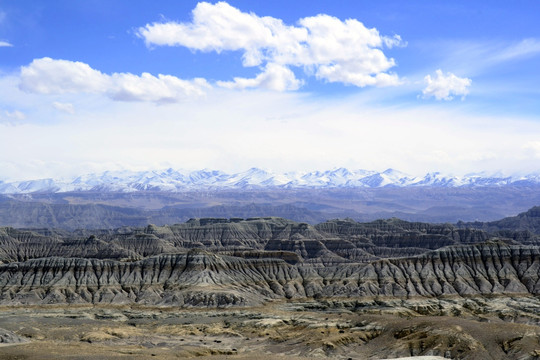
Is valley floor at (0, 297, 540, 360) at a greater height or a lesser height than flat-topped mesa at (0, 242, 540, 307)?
lesser

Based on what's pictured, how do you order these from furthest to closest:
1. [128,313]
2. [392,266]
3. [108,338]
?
[392,266]
[128,313]
[108,338]

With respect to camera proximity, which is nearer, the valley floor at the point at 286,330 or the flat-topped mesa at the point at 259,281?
the valley floor at the point at 286,330

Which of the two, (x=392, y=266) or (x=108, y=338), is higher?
(x=392, y=266)

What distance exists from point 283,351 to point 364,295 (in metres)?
56.6

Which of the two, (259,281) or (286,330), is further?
(259,281)

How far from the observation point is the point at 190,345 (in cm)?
13038

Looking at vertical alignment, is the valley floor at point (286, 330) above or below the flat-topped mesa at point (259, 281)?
below

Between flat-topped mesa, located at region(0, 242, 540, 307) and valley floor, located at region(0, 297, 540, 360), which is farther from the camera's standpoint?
flat-topped mesa, located at region(0, 242, 540, 307)

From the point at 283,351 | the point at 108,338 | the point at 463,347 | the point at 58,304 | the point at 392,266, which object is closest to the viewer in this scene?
the point at 463,347

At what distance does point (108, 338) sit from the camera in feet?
449

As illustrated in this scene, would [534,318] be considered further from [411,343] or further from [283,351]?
[283,351]

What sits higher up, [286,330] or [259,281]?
[259,281]

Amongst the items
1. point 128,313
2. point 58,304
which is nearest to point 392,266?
point 128,313

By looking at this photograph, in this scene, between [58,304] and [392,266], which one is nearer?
[58,304]
